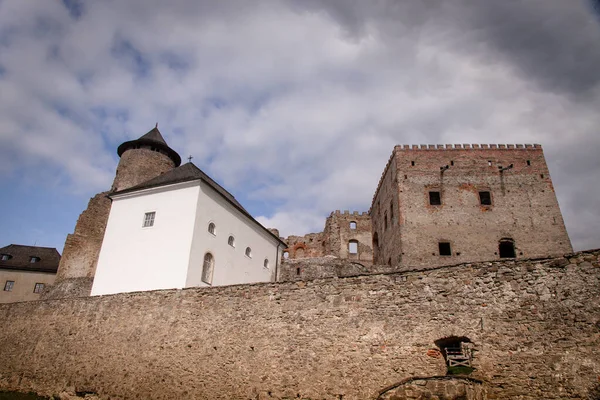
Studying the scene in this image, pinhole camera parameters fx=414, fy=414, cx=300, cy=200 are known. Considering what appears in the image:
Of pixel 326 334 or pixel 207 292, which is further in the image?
pixel 207 292

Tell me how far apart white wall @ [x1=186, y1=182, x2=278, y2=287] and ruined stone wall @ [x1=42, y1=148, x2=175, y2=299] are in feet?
38.9

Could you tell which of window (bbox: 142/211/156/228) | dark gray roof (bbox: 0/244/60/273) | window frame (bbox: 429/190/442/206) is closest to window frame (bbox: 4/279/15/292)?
dark gray roof (bbox: 0/244/60/273)

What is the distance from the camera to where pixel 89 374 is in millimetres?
14422

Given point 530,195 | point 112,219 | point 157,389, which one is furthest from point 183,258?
point 530,195

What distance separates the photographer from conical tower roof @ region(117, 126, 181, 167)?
1314 inches

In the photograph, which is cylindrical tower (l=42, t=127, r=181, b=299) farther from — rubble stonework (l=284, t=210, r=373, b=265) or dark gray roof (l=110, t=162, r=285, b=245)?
rubble stonework (l=284, t=210, r=373, b=265)

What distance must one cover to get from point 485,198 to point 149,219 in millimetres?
21700

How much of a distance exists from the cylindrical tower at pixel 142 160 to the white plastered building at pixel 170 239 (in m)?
9.67

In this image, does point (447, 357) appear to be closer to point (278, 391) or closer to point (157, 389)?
point (278, 391)

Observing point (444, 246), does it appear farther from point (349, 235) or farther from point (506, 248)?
point (349, 235)

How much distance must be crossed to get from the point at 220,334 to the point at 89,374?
567 centimetres

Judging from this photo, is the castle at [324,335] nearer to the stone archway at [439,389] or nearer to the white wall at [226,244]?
the stone archway at [439,389]

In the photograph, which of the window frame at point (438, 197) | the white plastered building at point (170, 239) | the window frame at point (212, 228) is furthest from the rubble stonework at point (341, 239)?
the window frame at point (212, 228)

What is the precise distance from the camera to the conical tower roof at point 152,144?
33375 millimetres
